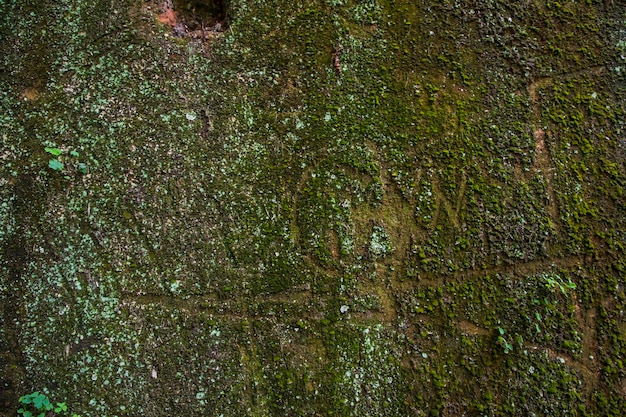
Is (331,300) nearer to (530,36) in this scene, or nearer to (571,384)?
(571,384)

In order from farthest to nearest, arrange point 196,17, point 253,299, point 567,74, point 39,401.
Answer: point 196,17
point 567,74
point 253,299
point 39,401

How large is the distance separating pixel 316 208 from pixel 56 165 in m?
1.28

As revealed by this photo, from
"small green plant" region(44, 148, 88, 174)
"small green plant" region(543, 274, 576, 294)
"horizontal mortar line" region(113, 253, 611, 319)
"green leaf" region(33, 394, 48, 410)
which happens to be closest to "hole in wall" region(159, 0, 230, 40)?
"small green plant" region(44, 148, 88, 174)

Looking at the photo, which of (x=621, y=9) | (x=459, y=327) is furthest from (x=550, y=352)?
(x=621, y=9)

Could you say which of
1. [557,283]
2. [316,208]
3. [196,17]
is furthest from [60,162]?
[557,283]

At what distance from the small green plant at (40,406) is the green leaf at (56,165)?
1050mm

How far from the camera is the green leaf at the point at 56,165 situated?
2.29 meters

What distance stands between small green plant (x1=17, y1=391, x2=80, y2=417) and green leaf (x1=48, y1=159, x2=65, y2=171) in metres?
1.05

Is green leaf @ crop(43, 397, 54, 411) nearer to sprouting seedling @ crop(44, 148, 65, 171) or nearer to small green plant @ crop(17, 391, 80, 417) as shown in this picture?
small green plant @ crop(17, 391, 80, 417)

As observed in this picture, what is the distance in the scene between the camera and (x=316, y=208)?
2326mm

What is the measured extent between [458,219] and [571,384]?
0.92m

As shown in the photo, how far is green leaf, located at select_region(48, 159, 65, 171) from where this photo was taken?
2.29 m

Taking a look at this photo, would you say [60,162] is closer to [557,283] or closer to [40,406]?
[40,406]

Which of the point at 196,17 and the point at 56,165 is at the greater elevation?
the point at 196,17
